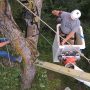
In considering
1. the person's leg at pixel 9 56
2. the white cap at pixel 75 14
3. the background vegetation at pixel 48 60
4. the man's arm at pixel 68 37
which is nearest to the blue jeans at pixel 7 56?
the person's leg at pixel 9 56

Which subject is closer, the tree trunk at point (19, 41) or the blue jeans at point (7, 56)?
the tree trunk at point (19, 41)

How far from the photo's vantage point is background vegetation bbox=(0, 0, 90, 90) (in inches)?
283

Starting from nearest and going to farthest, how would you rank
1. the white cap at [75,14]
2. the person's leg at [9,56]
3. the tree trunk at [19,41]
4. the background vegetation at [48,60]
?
1. the tree trunk at [19,41]
2. the white cap at [75,14]
3. the person's leg at [9,56]
4. the background vegetation at [48,60]

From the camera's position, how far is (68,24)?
686 centimetres

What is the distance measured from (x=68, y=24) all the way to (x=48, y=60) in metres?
1.28

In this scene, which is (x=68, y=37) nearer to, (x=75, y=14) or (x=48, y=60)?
(x=75, y=14)

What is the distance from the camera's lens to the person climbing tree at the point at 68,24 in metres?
6.72

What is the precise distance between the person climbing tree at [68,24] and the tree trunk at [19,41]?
957mm

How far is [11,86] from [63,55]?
1.32 m

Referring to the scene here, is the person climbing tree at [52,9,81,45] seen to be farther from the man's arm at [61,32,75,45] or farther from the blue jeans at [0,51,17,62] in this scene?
the blue jeans at [0,51,17,62]

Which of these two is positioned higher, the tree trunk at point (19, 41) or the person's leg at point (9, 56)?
the tree trunk at point (19, 41)

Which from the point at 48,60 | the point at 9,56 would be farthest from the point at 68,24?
the point at 9,56

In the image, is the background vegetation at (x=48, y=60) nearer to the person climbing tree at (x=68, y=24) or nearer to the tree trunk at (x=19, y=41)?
the tree trunk at (x=19, y=41)

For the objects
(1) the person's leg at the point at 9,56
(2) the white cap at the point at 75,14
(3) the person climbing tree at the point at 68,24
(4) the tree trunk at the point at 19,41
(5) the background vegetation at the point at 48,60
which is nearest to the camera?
(4) the tree trunk at the point at 19,41
